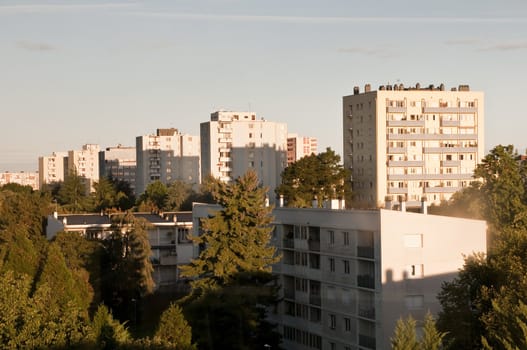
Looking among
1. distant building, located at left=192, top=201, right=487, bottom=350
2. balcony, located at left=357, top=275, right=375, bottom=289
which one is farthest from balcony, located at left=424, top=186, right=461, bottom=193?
balcony, located at left=357, top=275, right=375, bottom=289

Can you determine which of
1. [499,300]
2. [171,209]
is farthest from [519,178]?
[171,209]

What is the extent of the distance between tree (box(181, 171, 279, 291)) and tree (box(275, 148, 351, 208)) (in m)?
45.0

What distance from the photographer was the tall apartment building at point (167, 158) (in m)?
171

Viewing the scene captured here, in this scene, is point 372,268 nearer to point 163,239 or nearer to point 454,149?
point 163,239

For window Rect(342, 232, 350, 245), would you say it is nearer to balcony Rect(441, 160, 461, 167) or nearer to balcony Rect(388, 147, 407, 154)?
balcony Rect(388, 147, 407, 154)

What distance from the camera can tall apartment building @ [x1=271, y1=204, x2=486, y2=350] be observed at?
43.7m

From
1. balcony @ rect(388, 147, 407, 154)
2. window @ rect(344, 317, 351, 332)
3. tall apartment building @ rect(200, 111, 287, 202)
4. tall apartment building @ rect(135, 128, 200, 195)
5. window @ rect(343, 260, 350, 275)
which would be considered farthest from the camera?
tall apartment building @ rect(135, 128, 200, 195)

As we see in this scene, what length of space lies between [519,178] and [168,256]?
86.2ft

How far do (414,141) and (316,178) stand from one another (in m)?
14.6

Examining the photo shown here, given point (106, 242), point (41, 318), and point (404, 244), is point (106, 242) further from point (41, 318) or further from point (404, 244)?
point (41, 318)

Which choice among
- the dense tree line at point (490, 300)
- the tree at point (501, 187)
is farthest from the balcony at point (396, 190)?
the dense tree line at point (490, 300)

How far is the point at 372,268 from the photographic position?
147 feet

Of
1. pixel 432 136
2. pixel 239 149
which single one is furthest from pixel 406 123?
pixel 239 149

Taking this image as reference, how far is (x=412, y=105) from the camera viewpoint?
353 ft
